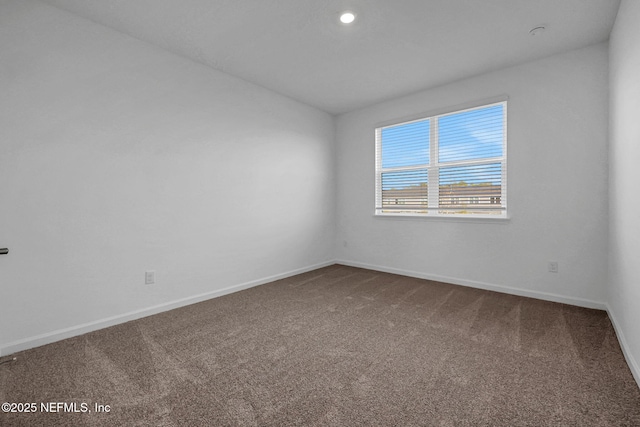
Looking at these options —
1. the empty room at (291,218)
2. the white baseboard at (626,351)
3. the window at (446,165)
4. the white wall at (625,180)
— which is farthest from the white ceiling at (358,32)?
the white baseboard at (626,351)

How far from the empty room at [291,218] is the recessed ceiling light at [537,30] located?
0.7 inches

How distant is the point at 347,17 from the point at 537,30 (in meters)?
1.76

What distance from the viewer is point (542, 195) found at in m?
3.09

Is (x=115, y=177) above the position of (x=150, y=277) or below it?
above

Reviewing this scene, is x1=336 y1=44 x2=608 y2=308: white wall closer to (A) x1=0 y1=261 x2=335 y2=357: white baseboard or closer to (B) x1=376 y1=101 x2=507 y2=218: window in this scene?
(B) x1=376 y1=101 x2=507 y2=218: window

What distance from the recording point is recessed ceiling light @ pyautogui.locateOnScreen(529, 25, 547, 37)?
2496 millimetres

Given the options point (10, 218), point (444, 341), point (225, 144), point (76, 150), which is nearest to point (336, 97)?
point (225, 144)

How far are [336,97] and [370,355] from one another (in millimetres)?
3505

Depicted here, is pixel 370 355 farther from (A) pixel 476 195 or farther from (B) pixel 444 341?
(A) pixel 476 195

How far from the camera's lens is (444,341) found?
86.7 inches

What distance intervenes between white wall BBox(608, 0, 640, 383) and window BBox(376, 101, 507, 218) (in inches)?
38.8

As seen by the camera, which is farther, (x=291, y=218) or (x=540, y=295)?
(x=291, y=218)

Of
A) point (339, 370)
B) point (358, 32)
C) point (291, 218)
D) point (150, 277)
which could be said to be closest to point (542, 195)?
point (358, 32)

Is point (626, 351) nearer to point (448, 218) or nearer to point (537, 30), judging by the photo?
point (448, 218)
